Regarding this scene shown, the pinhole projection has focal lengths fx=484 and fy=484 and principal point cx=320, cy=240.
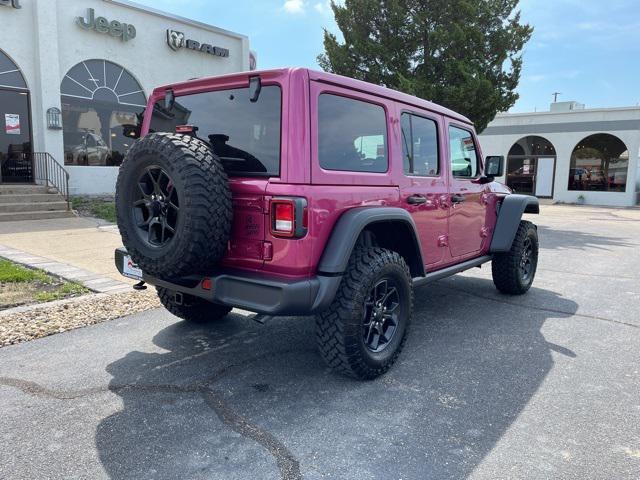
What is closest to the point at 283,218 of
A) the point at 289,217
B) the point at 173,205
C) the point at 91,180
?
the point at 289,217

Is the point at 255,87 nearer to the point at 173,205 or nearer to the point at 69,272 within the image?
the point at 173,205

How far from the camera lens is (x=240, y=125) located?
10.5 feet

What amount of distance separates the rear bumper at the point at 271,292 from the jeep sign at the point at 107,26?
1270 centimetres

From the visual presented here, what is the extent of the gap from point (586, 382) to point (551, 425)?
780 millimetres

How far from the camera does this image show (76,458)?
2404 mm

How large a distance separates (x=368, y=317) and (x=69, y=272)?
443 cm

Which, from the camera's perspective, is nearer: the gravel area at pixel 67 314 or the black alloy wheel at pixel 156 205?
the black alloy wheel at pixel 156 205

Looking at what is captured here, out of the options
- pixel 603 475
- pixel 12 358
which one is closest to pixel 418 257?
pixel 603 475

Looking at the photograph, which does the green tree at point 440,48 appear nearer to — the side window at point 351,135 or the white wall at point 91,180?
the white wall at point 91,180

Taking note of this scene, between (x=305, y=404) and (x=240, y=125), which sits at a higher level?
(x=240, y=125)

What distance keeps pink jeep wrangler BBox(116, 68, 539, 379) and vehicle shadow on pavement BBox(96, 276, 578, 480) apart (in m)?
0.35

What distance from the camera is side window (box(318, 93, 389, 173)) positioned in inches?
121

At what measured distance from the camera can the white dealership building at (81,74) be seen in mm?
12086

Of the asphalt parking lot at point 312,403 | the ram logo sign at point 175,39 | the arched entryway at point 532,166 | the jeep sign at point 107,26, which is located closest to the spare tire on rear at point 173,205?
the asphalt parking lot at point 312,403
